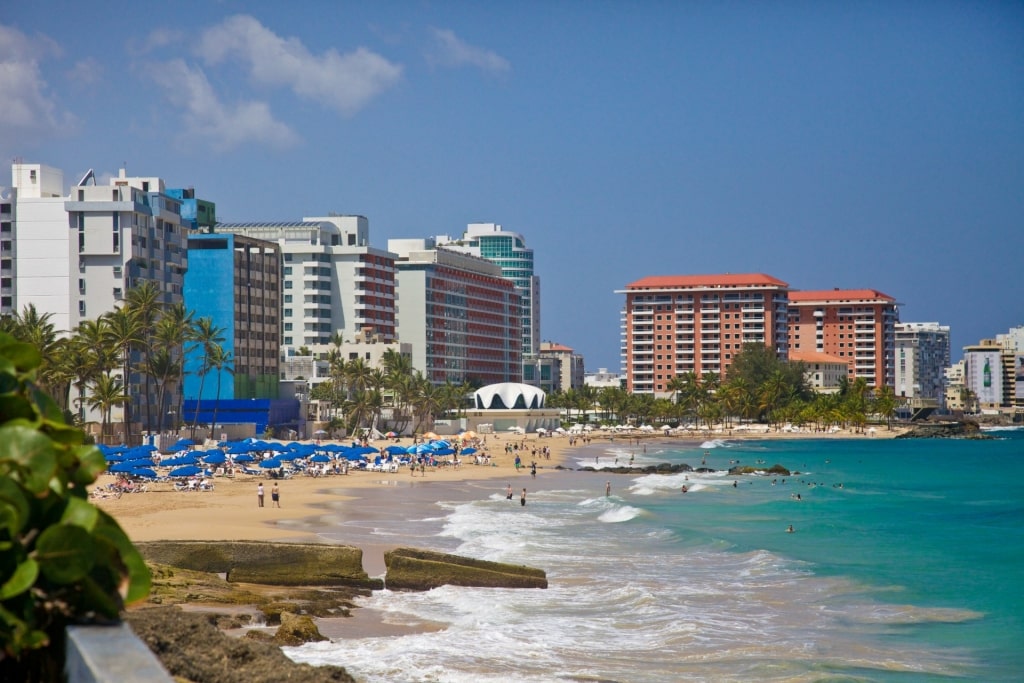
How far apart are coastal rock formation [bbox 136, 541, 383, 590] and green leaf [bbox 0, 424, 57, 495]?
2141 cm

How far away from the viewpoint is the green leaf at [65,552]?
530 cm

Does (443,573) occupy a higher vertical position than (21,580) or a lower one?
lower

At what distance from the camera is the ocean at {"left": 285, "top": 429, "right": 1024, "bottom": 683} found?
21188 mm

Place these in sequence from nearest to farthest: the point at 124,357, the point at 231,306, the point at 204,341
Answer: the point at 124,357, the point at 204,341, the point at 231,306

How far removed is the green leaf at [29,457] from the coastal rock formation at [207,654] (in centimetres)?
392

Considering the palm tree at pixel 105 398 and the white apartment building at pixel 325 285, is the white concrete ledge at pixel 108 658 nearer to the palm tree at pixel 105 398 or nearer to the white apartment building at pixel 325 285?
the palm tree at pixel 105 398

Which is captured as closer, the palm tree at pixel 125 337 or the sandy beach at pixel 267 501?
the sandy beach at pixel 267 501

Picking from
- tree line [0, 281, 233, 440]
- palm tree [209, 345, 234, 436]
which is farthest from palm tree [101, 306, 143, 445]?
palm tree [209, 345, 234, 436]

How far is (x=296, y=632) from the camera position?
20.4 metres

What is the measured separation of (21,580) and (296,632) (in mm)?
15760

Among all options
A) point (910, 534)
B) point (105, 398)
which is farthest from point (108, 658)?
point (105, 398)

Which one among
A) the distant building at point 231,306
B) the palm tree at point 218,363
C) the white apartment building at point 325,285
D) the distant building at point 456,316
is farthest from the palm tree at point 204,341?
the distant building at point 456,316

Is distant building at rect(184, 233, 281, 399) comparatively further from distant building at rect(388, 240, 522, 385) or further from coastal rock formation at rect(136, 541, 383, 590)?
coastal rock formation at rect(136, 541, 383, 590)

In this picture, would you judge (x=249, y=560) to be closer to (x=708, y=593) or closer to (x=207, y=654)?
(x=708, y=593)
